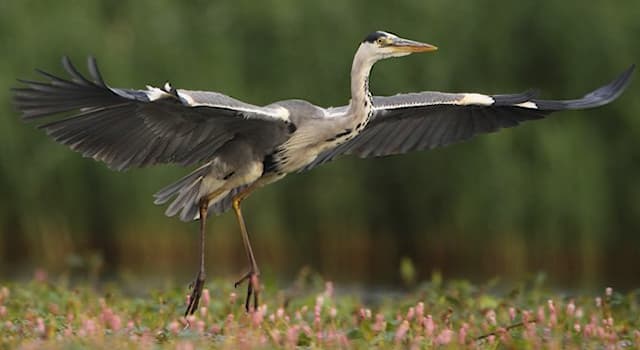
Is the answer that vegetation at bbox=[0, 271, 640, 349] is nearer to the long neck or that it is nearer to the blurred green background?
the long neck

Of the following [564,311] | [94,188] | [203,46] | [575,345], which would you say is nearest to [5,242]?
[94,188]

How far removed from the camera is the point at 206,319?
24.4 ft

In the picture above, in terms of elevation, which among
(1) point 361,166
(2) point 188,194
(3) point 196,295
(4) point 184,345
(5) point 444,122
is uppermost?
(1) point 361,166

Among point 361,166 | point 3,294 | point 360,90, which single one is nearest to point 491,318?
point 360,90

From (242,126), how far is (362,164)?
574 centimetres

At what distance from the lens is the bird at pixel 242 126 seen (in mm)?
7047

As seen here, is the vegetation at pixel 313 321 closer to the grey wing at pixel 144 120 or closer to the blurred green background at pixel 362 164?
the grey wing at pixel 144 120

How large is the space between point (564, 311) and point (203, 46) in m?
6.50

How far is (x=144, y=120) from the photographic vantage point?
7.39 metres

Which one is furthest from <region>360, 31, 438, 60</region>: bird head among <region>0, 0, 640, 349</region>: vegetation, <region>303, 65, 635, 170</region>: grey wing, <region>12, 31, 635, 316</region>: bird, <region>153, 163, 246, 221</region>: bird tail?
<region>0, 0, 640, 349</region>: vegetation

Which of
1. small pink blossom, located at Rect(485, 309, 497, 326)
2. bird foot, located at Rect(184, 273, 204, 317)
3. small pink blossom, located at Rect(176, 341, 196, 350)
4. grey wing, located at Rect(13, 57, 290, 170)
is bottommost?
small pink blossom, located at Rect(176, 341, 196, 350)

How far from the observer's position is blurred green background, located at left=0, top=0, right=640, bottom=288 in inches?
512

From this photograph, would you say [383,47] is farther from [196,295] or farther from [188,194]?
[196,295]

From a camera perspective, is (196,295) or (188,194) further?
(188,194)
